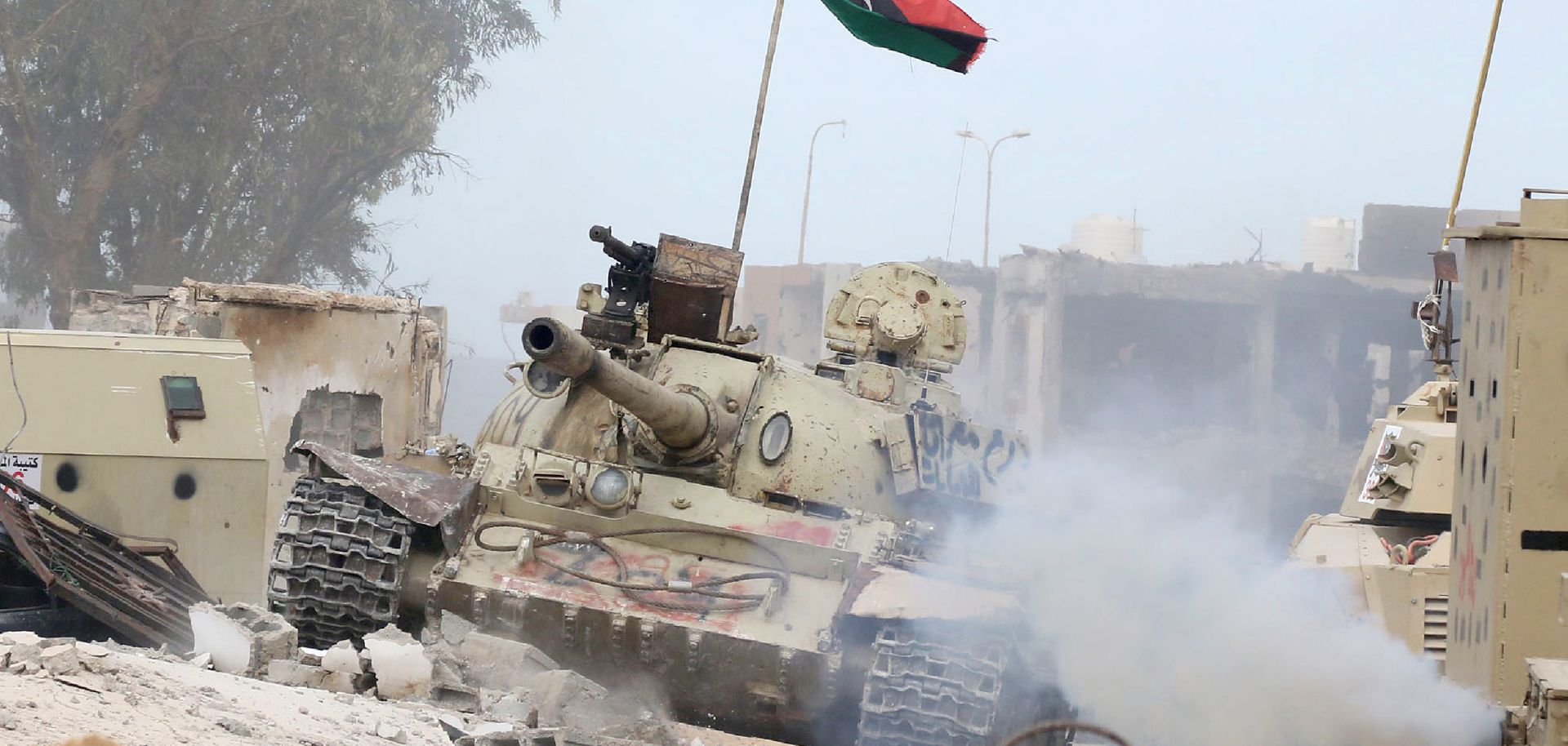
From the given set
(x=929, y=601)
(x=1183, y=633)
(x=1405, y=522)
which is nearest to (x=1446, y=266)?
(x=1405, y=522)

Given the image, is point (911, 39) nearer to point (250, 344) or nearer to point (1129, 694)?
point (250, 344)

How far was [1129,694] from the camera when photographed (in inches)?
367

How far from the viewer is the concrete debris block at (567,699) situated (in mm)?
8336

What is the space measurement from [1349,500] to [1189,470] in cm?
1834

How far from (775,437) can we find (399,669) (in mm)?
2896

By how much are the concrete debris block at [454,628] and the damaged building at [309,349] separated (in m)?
6.46

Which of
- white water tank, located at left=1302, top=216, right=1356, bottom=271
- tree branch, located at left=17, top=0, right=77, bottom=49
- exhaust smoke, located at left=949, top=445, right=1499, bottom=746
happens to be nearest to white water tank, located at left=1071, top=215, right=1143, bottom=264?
white water tank, located at left=1302, top=216, right=1356, bottom=271

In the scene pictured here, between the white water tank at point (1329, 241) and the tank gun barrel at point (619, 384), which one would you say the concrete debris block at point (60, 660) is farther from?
the white water tank at point (1329, 241)

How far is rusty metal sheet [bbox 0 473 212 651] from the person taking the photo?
916 centimetres

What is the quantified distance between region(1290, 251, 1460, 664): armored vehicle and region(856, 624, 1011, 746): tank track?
15.0ft

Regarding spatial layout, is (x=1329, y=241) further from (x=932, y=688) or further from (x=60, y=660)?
(x=60, y=660)

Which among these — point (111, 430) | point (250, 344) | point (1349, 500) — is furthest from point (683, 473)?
point (250, 344)

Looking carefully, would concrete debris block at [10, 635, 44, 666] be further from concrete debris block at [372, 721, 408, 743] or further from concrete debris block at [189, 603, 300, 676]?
concrete debris block at [189, 603, 300, 676]

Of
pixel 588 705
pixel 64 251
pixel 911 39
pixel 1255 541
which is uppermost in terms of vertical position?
pixel 911 39
